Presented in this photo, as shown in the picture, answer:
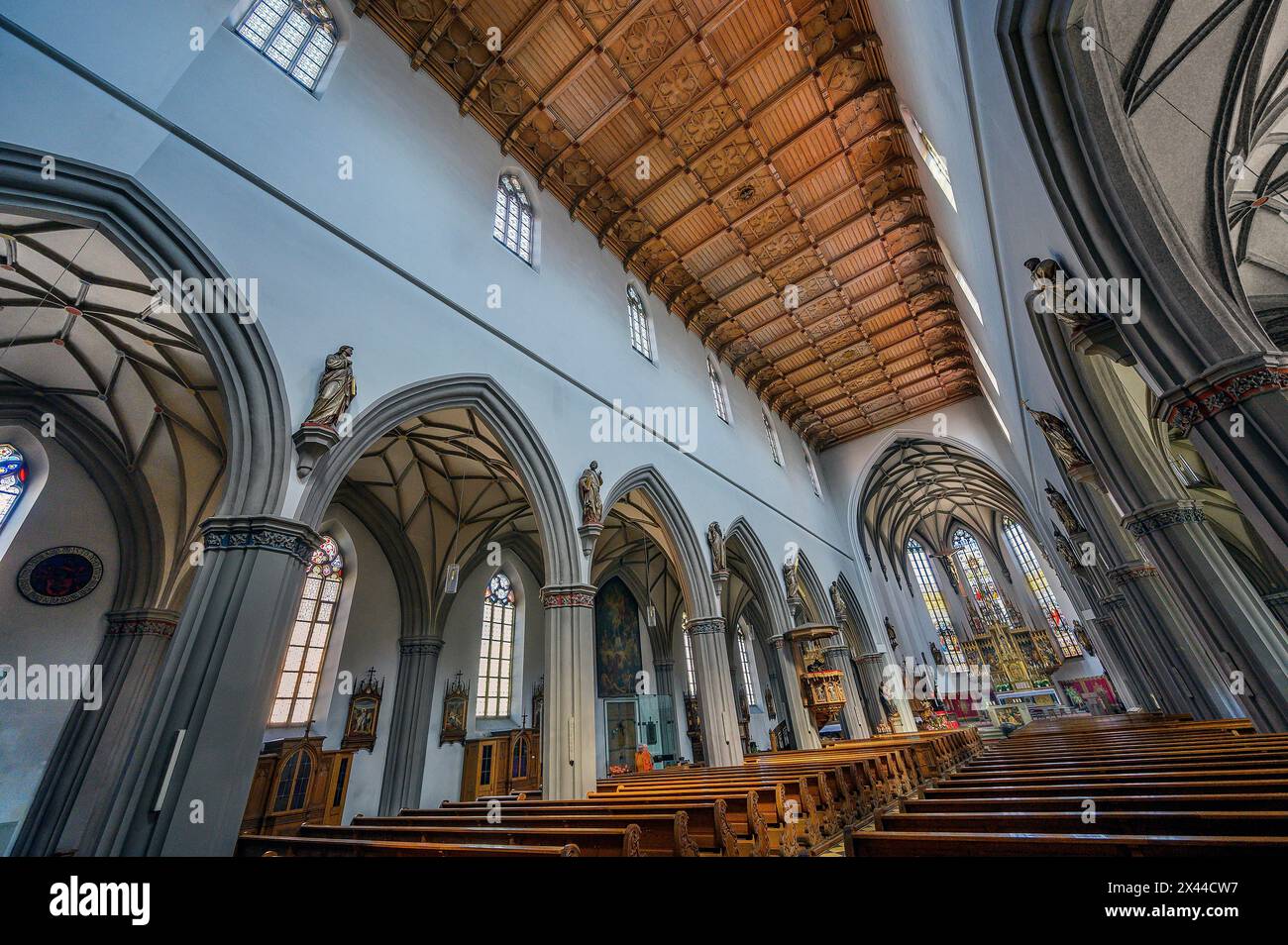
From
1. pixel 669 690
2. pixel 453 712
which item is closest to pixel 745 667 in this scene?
pixel 669 690

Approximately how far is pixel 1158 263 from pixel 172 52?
8.55 meters

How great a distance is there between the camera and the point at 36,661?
6574 mm

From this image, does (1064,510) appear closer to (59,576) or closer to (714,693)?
(714,693)

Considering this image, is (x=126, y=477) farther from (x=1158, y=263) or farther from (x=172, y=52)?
(x=1158, y=263)

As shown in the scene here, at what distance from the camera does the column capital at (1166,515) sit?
5.75 metres

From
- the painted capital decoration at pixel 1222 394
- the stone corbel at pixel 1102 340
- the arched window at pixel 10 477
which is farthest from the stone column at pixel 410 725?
the painted capital decoration at pixel 1222 394

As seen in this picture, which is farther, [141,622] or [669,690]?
[669,690]

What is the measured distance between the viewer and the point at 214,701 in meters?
3.68

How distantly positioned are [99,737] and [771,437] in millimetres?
14852

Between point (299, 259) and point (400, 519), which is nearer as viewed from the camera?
point (299, 259)

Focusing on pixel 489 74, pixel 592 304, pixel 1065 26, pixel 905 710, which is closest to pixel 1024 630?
pixel 905 710

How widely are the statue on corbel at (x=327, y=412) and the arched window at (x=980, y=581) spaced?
29.1 m

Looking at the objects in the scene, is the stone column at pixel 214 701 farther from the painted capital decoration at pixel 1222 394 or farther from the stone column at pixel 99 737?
the painted capital decoration at pixel 1222 394

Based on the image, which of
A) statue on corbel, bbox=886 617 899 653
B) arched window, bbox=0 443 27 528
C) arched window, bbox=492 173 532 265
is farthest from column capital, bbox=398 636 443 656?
statue on corbel, bbox=886 617 899 653
